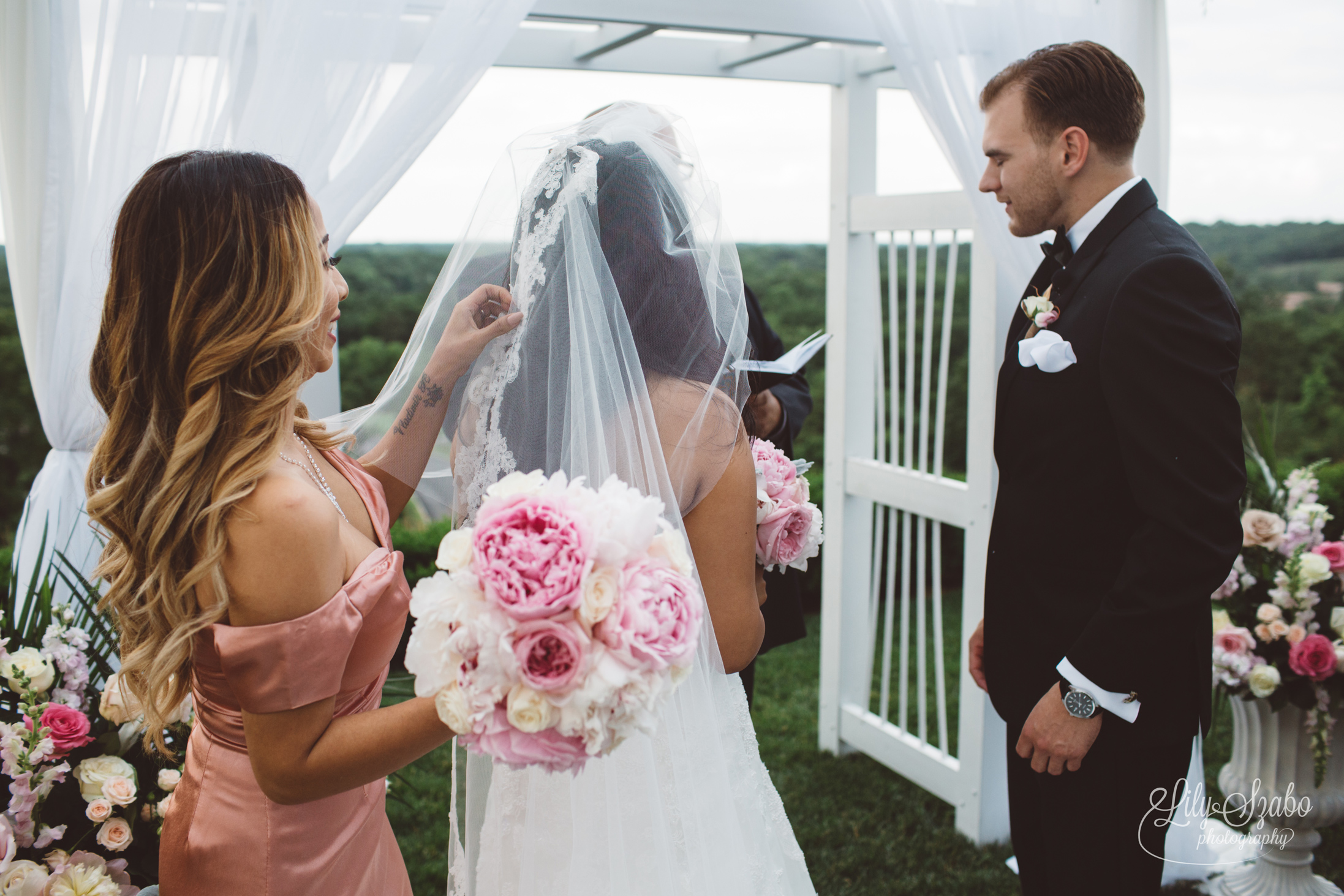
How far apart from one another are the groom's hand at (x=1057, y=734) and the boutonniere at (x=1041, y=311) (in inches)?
32.7

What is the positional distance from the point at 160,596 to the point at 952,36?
2692mm

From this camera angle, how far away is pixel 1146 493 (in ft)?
6.47

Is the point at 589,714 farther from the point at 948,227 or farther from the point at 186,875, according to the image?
the point at 948,227

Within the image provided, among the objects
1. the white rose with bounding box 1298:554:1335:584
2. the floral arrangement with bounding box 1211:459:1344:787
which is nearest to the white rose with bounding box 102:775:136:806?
the floral arrangement with bounding box 1211:459:1344:787

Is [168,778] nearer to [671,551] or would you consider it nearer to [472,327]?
[472,327]

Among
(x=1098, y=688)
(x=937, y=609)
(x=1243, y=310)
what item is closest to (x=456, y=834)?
(x=1098, y=688)

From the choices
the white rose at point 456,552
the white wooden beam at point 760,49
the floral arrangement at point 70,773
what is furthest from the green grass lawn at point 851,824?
the white wooden beam at point 760,49

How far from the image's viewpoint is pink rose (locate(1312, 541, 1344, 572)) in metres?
3.00

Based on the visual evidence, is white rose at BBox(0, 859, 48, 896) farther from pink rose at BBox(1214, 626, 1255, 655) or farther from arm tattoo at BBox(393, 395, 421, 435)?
pink rose at BBox(1214, 626, 1255, 655)

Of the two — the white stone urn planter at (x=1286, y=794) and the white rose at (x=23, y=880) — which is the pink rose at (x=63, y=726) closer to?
the white rose at (x=23, y=880)

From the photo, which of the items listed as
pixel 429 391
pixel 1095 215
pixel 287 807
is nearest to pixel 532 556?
pixel 287 807

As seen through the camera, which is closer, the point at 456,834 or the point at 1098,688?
the point at 456,834

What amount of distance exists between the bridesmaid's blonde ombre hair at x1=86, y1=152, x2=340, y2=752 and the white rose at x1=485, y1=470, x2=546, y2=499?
38 cm

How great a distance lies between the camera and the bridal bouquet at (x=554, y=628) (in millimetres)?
1086
